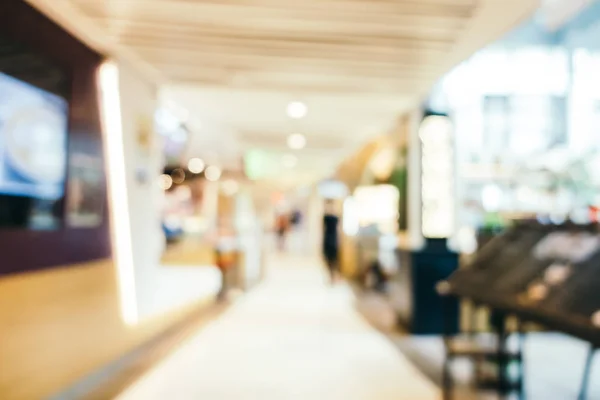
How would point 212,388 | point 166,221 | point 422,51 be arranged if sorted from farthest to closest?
point 166,221 → point 422,51 → point 212,388

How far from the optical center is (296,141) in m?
12.1

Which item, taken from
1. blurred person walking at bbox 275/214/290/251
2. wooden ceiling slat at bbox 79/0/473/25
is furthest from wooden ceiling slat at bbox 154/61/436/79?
blurred person walking at bbox 275/214/290/251

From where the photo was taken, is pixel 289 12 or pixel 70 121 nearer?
pixel 289 12

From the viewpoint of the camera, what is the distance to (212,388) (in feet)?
14.2

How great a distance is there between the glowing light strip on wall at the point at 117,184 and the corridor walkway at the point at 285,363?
87cm

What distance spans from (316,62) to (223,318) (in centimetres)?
402

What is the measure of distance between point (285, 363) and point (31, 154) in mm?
2974

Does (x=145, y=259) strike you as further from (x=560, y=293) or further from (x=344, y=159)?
(x=344, y=159)

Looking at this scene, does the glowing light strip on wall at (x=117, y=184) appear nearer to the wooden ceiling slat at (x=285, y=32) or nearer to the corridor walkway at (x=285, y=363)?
the wooden ceiling slat at (x=285, y=32)

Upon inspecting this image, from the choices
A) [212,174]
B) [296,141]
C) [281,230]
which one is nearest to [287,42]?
[296,141]

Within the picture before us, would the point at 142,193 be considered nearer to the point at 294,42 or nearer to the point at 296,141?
the point at 294,42

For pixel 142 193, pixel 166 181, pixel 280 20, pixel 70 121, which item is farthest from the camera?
pixel 166 181

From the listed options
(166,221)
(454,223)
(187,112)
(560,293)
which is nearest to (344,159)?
(166,221)

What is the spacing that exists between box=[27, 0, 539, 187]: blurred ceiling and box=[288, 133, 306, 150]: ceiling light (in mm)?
Result: 3386
